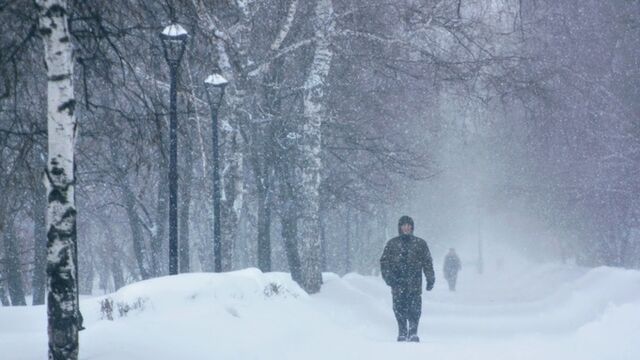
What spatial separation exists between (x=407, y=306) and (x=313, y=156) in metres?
7.47

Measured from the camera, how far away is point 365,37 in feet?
61.4

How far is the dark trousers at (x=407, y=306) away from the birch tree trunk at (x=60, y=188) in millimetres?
6384

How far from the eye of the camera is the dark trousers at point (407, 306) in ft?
39.0

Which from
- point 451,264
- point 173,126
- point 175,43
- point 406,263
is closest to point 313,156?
point 173,126

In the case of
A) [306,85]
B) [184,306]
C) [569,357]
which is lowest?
[569,357]

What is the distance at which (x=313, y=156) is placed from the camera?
18.9 meters

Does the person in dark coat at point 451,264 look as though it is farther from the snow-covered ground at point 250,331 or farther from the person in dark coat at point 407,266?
the person in dark coat at point 407,266

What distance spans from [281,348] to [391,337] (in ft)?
19.9

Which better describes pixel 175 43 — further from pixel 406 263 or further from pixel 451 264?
pixel 451 264

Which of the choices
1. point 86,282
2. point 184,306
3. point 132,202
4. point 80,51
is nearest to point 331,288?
point 132,202

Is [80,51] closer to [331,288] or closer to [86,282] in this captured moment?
[331,288]

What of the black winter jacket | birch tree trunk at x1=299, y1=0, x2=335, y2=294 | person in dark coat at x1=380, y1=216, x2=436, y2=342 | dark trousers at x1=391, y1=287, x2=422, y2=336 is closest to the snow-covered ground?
dark trousers at x1=391, y1=287, x2=422, y2=336

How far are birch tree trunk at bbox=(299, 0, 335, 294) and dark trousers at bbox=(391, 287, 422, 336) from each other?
665cm

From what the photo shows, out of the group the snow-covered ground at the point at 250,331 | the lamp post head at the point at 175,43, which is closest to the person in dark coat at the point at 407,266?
the snow-covered ground at the point at 250,331
